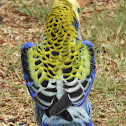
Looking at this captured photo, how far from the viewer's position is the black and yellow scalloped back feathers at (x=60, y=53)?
3574mm

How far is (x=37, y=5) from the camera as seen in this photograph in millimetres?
7789

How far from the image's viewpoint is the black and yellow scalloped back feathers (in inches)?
141

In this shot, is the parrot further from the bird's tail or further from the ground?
the ground

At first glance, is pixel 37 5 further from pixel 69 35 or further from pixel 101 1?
pixel 69 35

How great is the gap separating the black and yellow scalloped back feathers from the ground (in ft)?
4.26

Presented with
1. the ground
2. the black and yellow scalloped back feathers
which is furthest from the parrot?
the ground

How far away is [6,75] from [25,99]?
78cm

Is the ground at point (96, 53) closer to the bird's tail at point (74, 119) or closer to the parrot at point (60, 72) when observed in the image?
the parrot at point (60, 72)

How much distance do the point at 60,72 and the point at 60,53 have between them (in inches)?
11.1

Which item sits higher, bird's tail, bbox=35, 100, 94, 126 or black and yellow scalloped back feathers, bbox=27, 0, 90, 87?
black and yellow scalloped back feathers, bbox=27, 0, 90, 87

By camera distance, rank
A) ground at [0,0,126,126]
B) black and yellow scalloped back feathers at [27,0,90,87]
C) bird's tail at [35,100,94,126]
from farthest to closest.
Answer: ground at [0,0,126,126] < black and yellow scalloped back feathers at [27,0,90,87] < bird's tail at [35,100,94,126]

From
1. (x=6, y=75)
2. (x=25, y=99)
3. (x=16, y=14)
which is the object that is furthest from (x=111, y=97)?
(x=16, y=14)

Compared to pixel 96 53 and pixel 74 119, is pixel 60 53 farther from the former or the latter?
pixel 96 53

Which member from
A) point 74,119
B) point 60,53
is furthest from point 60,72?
point 74,119
